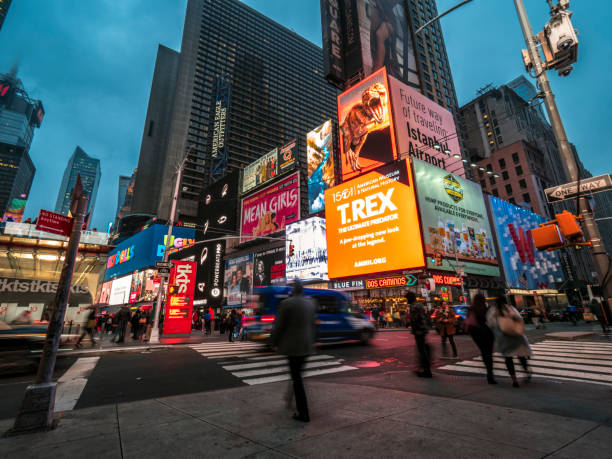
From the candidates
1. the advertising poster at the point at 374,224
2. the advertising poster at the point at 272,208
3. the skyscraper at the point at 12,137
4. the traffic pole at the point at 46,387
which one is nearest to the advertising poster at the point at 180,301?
the traffic pole at the point at 46,387

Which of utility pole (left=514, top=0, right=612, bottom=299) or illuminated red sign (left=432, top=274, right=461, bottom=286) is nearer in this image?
utility pole (left=514, top=0, right=612, bottom=299)

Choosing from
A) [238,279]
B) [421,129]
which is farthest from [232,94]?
[421,129]

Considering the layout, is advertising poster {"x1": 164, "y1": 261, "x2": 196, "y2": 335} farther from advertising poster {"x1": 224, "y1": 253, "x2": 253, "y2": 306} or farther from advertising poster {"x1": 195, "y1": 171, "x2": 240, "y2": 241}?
advertising poster {"x1": 195, "y1": 171, "x2": 240, "y2": 241}

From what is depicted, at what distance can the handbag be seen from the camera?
539cm

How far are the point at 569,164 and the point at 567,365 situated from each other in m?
4.68

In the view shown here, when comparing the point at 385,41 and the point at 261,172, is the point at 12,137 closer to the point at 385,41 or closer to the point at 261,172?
the point at 261,172

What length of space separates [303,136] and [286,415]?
4430 inches

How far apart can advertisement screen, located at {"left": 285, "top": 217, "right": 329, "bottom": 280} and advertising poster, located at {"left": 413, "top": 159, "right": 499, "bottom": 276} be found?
43.8 feet

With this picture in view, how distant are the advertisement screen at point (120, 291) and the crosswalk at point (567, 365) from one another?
71561 millimetres

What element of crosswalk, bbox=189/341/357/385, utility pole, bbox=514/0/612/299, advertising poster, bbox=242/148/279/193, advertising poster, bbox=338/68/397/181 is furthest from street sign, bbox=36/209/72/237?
advertising poster, bbox=242/148/279/193

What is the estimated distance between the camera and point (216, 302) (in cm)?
5022

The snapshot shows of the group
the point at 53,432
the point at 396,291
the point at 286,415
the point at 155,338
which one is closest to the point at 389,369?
the point at 286,415

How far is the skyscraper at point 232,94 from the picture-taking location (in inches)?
3519

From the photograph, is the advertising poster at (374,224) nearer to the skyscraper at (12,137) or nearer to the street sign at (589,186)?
the street sign at (589,186)
